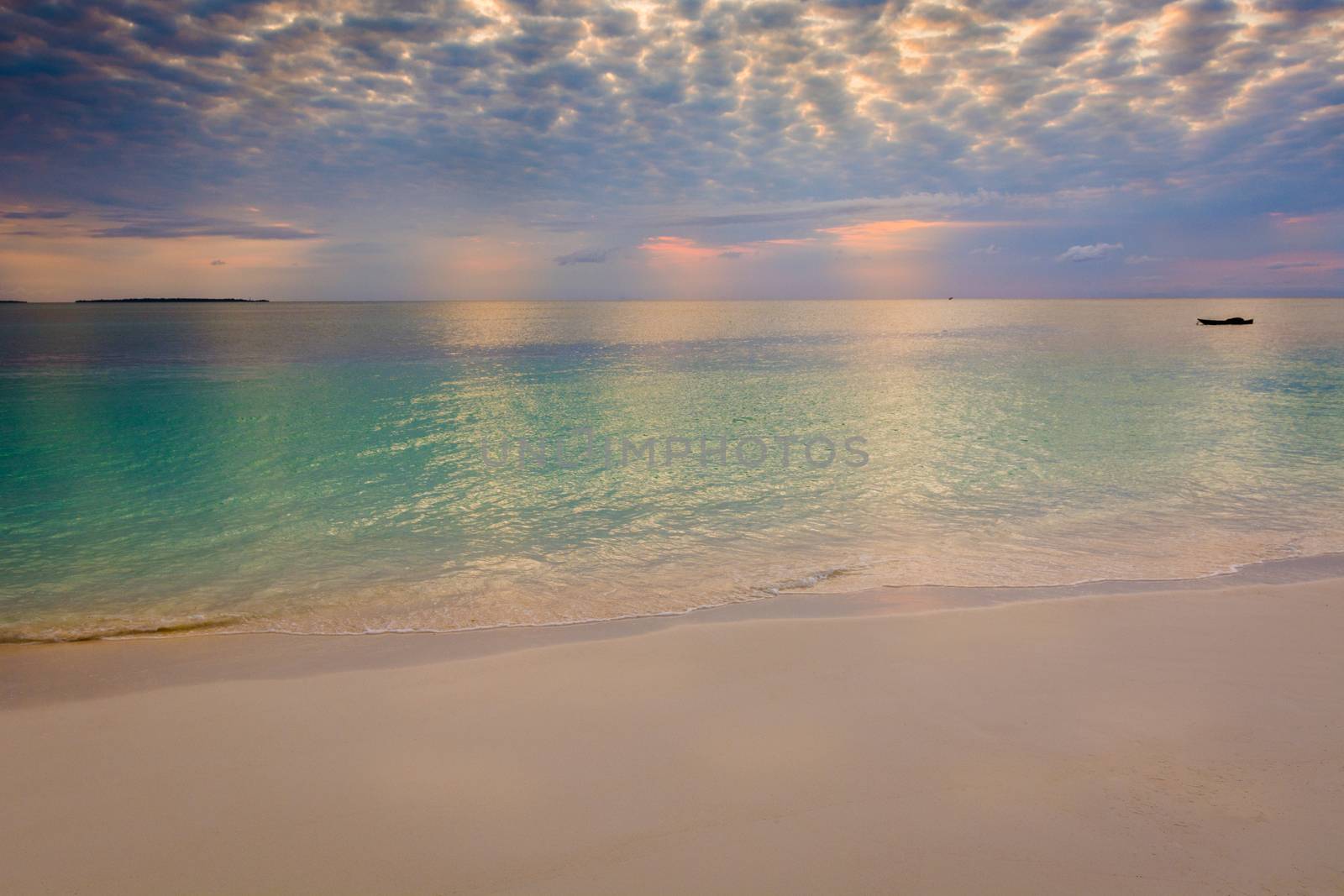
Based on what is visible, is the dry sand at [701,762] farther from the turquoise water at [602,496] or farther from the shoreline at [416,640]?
the turquoise water at [602,496]

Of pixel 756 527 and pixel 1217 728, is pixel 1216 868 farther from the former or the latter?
pixel 756 527

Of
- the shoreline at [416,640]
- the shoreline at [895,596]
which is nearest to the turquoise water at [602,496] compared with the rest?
the shoreline at [895,596]

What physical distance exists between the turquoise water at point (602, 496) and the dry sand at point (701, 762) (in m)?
1.77

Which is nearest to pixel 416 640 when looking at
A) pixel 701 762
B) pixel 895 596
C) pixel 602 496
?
pixel 701 762

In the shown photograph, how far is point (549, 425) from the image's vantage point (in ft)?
82.8

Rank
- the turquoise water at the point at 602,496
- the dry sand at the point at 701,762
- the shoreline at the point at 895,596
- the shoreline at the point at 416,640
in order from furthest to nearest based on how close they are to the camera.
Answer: the turquoise water at the point at 602,496 < the shoreline at the point at 895,596 < the shoreline at the point at 416,640 < the dry sand at the point at 701,762

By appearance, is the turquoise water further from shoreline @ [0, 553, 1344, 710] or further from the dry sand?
the dry sand

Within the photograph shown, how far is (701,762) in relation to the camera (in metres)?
5.21

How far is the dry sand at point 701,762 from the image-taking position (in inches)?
165

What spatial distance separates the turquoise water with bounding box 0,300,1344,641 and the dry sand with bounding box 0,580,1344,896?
5.82 feet

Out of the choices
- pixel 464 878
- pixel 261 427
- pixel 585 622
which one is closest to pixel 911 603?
pixel 585 622

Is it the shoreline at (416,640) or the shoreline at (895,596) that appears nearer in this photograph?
the shoreline at (416,640)

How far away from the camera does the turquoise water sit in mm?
9664

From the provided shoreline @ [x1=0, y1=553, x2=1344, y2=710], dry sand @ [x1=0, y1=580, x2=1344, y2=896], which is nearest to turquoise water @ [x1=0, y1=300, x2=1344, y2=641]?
shoreline @ [x1=0, y1=553, x2=1344, y2=710]
